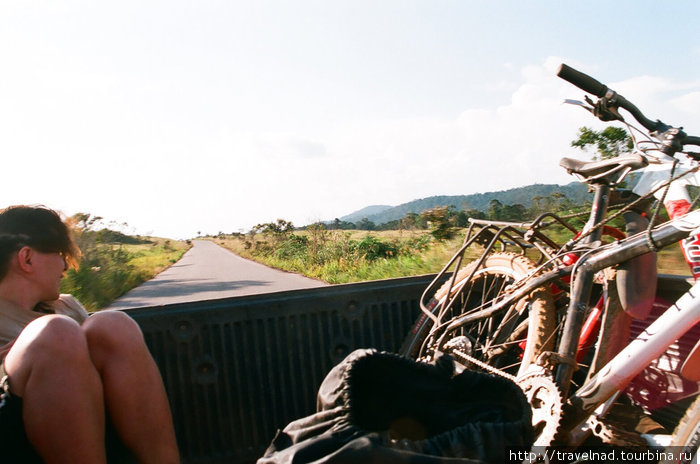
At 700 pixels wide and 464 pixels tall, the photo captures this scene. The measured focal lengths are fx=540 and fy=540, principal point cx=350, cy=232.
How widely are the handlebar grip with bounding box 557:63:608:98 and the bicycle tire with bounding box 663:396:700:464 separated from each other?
1.29m

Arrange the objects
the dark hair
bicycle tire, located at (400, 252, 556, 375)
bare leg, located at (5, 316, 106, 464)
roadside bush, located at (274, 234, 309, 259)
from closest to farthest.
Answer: bare leg, located at (5, 316, 106, 464) < the dark hair < bicycle tire, located at (400, 252, 556, 375) < roadside bush, located at (274, 234, 309, 259)

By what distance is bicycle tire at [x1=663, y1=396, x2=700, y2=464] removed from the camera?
5.88 feet

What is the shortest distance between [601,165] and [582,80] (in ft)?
1.30

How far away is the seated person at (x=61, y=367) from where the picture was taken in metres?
1.75

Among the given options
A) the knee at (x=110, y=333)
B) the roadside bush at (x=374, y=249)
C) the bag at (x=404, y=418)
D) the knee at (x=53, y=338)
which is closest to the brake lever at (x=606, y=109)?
the bag at (x=404, y=418)

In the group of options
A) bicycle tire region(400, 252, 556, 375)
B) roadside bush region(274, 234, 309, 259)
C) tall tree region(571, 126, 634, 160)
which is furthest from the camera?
roadside bush region(274, 234, 309, 259)

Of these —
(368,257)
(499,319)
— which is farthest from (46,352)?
(368,257)

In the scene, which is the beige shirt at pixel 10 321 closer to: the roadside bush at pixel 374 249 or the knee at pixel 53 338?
the knee at pixel 53 338

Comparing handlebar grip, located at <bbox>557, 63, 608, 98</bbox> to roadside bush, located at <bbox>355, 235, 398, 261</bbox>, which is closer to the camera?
handlebar grip, located at <bbox>557, 63, 608, 98</bbox>

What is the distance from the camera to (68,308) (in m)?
2.44

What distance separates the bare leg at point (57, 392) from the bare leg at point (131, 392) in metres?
0.13

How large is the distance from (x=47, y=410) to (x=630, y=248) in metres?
2.21

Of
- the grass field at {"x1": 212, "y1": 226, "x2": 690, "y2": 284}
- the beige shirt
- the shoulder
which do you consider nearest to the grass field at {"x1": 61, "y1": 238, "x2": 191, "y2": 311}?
the grass field at {"x1": 212, "y1": 226, "x2": 690, "y2": 284}

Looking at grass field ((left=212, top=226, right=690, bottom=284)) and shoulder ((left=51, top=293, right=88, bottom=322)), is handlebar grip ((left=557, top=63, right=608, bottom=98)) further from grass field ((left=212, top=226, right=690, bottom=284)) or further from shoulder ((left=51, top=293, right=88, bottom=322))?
grass field ((left=212, top=226, right=690, bottom=284))
